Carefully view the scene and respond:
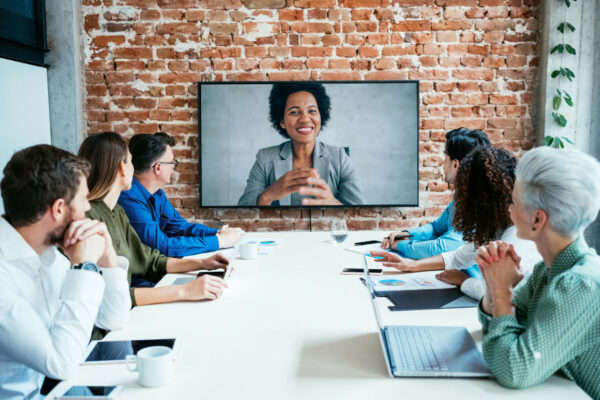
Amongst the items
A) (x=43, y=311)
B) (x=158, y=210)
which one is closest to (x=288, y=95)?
(x=158, y=210)

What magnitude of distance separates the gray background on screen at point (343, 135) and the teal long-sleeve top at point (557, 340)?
2928mm

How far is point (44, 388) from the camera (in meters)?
1.70

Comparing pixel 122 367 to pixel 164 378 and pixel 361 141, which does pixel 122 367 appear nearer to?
pixel 164 378

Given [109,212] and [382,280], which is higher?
[109,212]

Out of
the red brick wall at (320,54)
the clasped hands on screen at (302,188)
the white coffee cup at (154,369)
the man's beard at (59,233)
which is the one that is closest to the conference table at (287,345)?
the white coffee cup at (154,369)

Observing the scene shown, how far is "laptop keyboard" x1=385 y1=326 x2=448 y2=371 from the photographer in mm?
1159

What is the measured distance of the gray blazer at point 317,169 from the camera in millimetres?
4047

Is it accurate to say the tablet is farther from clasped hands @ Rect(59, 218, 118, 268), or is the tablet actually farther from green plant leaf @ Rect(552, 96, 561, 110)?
green plant leaf @ Rect(552, 96, 561, 110)

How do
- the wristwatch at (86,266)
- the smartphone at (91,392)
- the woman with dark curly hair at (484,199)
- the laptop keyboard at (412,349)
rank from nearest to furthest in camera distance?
1. the smartphone at (91,392)
2. the laptop keyboard at (412,349)
3. the wristwatch at (86,266)
4. the woman with dark curly hair at (484,199)

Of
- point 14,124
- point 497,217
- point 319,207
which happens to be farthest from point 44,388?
point 319,207

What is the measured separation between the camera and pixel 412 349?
125cm

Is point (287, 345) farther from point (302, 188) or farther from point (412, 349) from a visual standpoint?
point (302, 188)

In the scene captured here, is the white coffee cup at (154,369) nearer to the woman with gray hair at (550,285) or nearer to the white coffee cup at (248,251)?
the woman with gray hair at (550,285)

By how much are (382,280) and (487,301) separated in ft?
2.25
